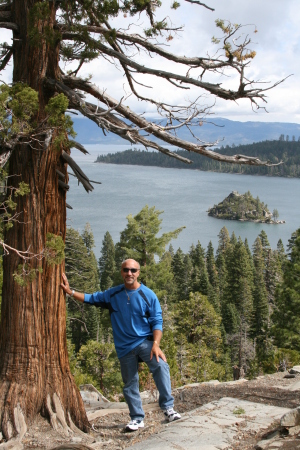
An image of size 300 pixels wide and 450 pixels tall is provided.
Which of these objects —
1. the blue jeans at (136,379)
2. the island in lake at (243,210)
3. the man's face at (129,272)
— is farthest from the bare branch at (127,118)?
the island in lake at (243,210)

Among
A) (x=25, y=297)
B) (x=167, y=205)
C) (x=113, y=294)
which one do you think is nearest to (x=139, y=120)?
(x=113, y=294)

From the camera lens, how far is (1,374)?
16.9ft

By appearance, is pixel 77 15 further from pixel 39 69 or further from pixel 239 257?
pixel 239 257

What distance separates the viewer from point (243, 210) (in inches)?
4948

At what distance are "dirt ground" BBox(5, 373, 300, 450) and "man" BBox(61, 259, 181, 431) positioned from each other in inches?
8.8

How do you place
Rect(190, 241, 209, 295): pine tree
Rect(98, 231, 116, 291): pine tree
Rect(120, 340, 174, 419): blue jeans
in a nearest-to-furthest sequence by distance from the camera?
Rect(120, 340, 174, 419): blue jeans < Rect(190, 241, 209, 295): pine tree < Rect(98, 231, 116, 291): pine tree

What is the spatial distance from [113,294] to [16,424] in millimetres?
1547

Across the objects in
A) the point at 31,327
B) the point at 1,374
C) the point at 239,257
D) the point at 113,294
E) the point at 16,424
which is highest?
the point at 113,294

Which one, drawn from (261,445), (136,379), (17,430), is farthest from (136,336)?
(261,445)

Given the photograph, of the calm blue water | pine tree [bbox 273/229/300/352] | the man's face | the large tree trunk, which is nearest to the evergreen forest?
pine tree [bbox 273/229/300/352]

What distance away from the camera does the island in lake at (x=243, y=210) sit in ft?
377

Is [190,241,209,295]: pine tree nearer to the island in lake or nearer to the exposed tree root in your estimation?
the island in lake

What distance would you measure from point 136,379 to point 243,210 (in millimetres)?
122757

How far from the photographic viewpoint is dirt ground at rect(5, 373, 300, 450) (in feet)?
14.6
